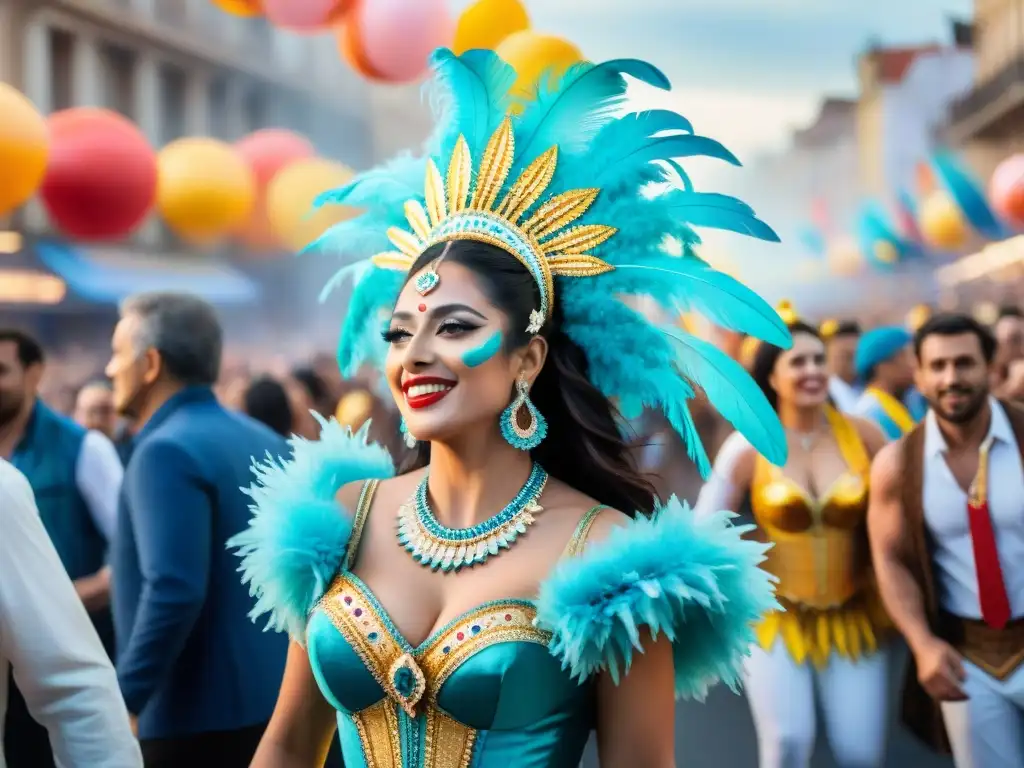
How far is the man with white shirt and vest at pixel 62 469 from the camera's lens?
4.44 metres

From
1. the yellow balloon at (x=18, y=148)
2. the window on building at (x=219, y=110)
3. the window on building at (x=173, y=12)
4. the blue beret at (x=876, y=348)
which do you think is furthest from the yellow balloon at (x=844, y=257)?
the yellow balloon at (x=18, y=148)

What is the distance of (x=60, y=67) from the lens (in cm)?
2356

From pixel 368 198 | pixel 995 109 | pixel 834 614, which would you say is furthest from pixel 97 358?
pixel 995 109

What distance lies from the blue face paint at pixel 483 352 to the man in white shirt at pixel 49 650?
0.81m

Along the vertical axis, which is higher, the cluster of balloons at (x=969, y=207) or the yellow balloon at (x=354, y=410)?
the cluster of balloons at (x=969, y=207)

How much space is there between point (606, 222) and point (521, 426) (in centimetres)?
42

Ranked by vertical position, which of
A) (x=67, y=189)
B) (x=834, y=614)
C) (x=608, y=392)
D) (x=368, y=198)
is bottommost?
(x=834, y=614)

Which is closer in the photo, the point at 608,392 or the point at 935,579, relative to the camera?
the point at 608,392

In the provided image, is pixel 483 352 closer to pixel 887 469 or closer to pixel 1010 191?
pixel 887 469

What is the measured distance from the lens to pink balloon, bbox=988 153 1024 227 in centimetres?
1005

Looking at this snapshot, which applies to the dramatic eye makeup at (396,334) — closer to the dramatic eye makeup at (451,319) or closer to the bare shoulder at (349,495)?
the dramatic eye makeup at (451,319)

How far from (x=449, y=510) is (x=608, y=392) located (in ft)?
1.24

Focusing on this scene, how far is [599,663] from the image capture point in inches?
88.0

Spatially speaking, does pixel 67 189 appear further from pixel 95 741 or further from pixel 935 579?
pixel 95 741
